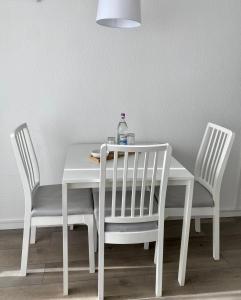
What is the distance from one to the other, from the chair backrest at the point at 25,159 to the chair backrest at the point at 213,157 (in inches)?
45.4

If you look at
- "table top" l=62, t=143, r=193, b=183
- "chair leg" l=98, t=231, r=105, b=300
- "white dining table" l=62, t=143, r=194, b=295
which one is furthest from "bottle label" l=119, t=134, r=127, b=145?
"chair leg" l=98, t=231, r=105, b=300

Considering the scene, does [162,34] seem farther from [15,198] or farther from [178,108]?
[15,198]

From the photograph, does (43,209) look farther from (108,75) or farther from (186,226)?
(108,75)

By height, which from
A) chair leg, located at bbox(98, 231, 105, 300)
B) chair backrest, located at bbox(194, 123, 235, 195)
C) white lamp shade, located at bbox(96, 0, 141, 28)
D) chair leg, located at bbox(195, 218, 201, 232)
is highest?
white lamp shade, located at bbox(96, 0, 141, 28)

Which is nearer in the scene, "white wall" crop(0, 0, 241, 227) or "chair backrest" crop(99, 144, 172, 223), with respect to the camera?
"chair backrest" crop(99, 144, 172, 223)

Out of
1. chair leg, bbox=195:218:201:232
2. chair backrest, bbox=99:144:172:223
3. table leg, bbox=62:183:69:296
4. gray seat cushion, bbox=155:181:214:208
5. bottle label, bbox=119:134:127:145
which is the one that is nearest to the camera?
chair backrest, bbox=99:144:172:223

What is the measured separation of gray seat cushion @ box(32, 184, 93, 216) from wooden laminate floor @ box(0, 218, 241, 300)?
1.44ft

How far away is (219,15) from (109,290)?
2.06 meters

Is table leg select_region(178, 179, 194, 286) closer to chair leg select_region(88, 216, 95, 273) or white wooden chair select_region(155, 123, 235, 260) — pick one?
white wooden chair select_region(155, 123, 235, 260)

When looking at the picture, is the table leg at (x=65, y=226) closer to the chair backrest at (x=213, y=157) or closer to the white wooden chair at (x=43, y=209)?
the white wooden chair at (x=43, y=209)

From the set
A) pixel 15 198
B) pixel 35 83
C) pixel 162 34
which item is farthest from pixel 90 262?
pixel 162 34

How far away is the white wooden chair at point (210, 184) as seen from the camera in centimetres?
202

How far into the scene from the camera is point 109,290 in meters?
1.89

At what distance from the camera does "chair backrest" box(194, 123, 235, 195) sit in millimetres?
2037
